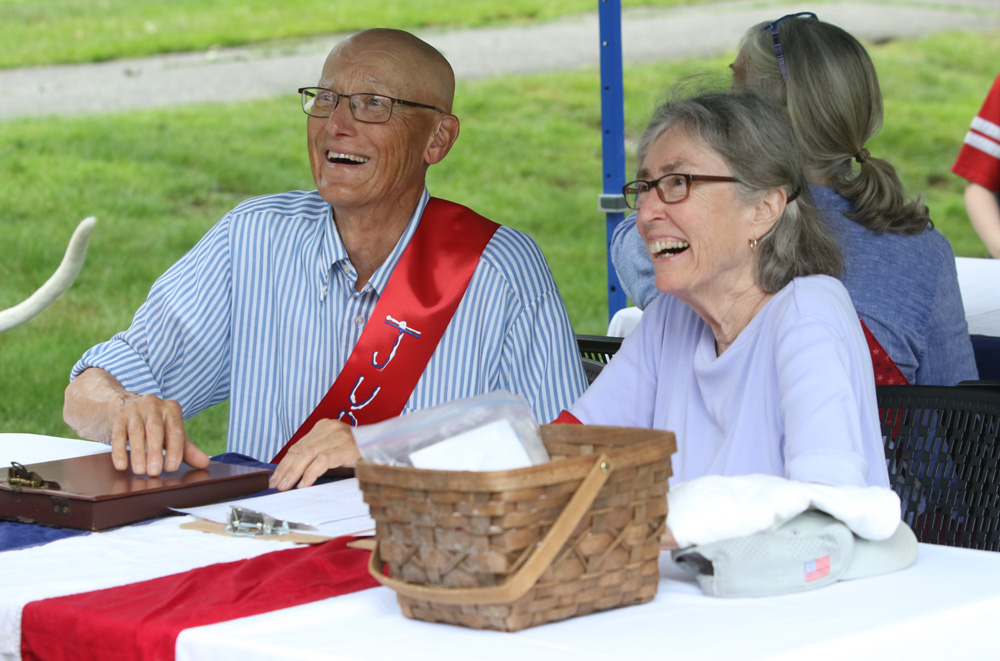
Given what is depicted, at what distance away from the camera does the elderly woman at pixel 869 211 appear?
8.49 ft

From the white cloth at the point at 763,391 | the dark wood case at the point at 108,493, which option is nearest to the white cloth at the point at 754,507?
the white cloth at the point at 763,391

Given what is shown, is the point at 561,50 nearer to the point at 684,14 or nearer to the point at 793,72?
the point at 684,14

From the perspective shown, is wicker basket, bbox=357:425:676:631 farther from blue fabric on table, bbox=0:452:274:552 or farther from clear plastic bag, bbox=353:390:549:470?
blue fabric on table, bbox=0:452:274:552

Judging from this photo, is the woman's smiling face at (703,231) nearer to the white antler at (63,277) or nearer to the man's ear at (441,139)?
the man's ear at (441,139)

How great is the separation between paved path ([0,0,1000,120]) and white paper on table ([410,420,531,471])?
1040 centimetres

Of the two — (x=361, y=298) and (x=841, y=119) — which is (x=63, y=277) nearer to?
(x=361, y=298)

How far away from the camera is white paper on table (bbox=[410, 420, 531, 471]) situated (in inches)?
51.7

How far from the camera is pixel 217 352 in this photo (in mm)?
2787

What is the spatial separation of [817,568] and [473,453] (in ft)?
1.30

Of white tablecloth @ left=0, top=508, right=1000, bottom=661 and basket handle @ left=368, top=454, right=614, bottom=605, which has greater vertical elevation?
basket handle @ left=368, top=454, right=614, bottom=605

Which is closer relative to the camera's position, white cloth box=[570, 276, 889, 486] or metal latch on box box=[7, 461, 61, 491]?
white cloth box=[570, 276, 889, 486]

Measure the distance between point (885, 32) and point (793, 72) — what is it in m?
11.5

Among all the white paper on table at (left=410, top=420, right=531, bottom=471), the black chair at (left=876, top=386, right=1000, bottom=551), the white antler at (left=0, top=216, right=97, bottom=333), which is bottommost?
the black chair at (left=876, top=386, right=1000, bottom=551)

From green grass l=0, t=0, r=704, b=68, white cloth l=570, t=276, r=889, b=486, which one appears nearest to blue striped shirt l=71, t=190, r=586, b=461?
white cloth l=570, t=276, r=889, b=486
